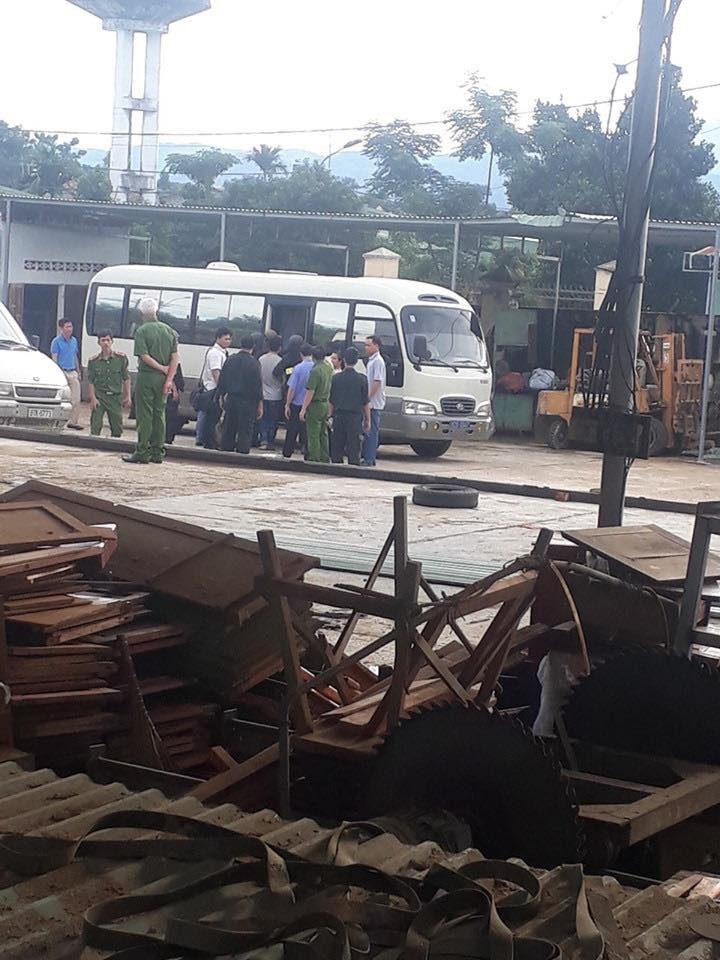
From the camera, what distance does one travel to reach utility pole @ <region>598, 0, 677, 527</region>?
29.7 ft

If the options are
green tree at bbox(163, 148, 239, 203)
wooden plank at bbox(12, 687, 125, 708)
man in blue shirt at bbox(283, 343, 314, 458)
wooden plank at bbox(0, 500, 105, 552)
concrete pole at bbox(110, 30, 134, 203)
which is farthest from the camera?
concrete pole at bbox(110, 30, 134, 203)

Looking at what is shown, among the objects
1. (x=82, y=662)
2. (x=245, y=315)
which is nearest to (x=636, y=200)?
(x=82, y=662)

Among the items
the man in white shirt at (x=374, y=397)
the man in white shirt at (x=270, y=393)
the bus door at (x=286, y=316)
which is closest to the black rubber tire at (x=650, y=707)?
the man in white shirt at (x=374, y=397)

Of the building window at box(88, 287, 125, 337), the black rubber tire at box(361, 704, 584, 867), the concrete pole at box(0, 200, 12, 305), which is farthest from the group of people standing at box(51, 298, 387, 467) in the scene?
the black rubber tire at box(361, 704, 584, 867)

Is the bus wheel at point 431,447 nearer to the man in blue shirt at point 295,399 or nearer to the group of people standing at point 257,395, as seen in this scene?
the group of people standing at point 257,395

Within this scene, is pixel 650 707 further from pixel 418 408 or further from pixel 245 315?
pixel 245 315

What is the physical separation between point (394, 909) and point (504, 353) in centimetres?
2710

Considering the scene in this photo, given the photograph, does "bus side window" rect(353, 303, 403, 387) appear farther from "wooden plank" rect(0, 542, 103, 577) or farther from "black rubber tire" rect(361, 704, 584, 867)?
"black rubber tire" rect(361, 704, 584, 867)

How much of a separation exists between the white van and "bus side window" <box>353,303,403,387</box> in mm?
5162

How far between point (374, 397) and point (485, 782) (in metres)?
17.4

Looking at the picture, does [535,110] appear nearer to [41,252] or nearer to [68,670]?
[41,252]

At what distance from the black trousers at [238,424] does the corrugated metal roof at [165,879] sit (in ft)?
57.5

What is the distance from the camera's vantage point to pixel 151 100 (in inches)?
2394

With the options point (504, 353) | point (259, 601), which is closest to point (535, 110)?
point (504, 353)
